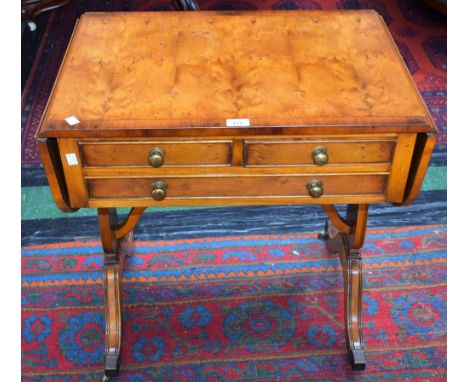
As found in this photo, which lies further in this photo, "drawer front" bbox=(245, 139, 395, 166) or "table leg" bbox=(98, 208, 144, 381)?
"table leg" bbox=(98, 208, 144, 381)

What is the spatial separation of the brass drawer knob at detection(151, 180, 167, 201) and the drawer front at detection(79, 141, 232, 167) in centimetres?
6

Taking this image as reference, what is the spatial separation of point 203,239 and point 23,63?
1.60 metres

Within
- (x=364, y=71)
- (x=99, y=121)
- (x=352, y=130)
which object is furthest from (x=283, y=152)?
(x=99, y=121)

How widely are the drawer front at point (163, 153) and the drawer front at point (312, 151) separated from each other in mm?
69

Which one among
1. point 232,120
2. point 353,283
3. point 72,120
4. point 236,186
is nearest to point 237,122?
point 232,120

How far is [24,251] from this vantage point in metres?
2.09

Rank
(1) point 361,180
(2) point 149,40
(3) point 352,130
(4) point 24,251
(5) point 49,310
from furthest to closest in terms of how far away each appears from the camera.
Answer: (4) point 24,251, (5) point 49,310, (2) point 149,40, (1) point 361,180, (3) point 352,130

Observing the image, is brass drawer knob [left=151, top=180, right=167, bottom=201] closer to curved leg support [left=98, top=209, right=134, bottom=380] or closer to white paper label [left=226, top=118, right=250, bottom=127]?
white paper label [left=226, top=118, right=250, bottom=127]

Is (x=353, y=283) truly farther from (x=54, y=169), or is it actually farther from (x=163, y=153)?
(x=54, y=169)

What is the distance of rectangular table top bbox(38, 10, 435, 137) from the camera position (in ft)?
3.97

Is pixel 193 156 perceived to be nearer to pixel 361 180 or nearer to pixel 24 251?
pixel 361 180

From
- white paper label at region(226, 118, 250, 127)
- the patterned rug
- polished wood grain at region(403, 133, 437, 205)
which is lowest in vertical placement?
the patterned rug

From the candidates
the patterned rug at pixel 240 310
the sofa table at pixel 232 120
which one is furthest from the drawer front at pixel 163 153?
the patterned rug at pixel 240 310

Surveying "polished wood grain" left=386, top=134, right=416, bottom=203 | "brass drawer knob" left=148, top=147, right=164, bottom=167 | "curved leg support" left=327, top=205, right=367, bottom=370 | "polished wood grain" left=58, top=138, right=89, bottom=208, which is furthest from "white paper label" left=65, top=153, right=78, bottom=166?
"curved leg support" left=327, top=205, right=367, bottom=370
